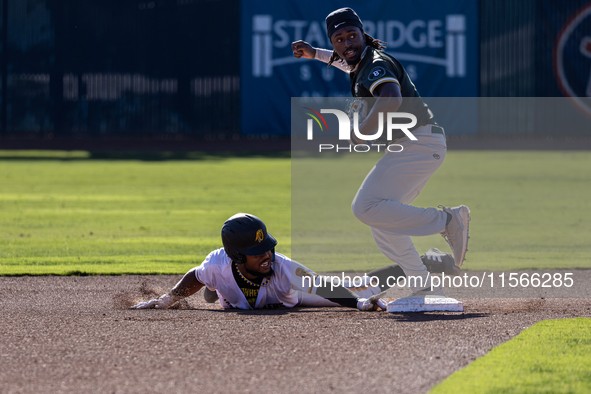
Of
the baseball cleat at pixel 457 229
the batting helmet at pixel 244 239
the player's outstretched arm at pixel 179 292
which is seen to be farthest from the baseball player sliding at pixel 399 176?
the player's outstretched arm at pixel 179 292

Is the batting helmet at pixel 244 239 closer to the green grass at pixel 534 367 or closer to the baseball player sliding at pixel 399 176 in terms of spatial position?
the baseball player sliding at pixel 399 176

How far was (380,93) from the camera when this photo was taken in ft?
17.6

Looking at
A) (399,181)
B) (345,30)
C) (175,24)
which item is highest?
(175,24)

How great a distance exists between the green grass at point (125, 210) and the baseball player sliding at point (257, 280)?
2.26m

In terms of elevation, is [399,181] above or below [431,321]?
above

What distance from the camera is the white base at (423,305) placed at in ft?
19.1

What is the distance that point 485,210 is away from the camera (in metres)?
13.7

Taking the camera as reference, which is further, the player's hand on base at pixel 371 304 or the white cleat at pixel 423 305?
the player's hand on base at pixel 371 304

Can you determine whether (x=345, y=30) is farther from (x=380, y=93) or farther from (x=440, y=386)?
(x=440, y=386)

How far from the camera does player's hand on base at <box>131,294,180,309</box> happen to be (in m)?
6.11

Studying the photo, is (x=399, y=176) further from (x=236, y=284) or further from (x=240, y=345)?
(x=240, y=345)

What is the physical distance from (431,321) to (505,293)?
1822 mm

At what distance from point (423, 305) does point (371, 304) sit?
0.41m

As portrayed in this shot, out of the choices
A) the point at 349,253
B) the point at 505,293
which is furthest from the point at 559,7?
the point at 505,293
